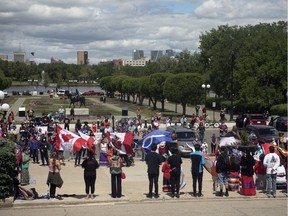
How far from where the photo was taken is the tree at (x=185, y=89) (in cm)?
5412

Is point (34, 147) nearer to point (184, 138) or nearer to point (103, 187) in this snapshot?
point (103, 187)

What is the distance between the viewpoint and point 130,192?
52.6 feet

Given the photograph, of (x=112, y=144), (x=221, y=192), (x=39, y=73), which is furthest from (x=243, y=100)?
(x=39, y=73)

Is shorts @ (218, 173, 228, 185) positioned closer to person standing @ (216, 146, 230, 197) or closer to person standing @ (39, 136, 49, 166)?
person standing @ (216, 146, 230, 197)

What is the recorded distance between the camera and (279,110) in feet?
166

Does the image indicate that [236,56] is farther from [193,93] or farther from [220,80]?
[193,93]

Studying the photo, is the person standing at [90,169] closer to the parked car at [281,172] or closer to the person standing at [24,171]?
the person standing at [24,171]

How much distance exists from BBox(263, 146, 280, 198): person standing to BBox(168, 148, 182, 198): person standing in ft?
8.63

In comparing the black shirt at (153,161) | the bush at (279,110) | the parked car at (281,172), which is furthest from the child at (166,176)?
the bush at (279,110)

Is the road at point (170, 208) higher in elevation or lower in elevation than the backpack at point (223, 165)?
lower

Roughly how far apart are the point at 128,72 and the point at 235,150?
13292cm

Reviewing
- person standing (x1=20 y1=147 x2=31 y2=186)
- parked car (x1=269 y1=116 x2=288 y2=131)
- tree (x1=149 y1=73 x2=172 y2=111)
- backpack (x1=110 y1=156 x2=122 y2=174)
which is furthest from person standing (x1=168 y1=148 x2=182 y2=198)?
tree (x1=149 y1=73 x2=172 y2=111)

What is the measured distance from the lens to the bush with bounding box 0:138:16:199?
46.0ft

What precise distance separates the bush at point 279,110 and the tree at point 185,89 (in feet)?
26.1
